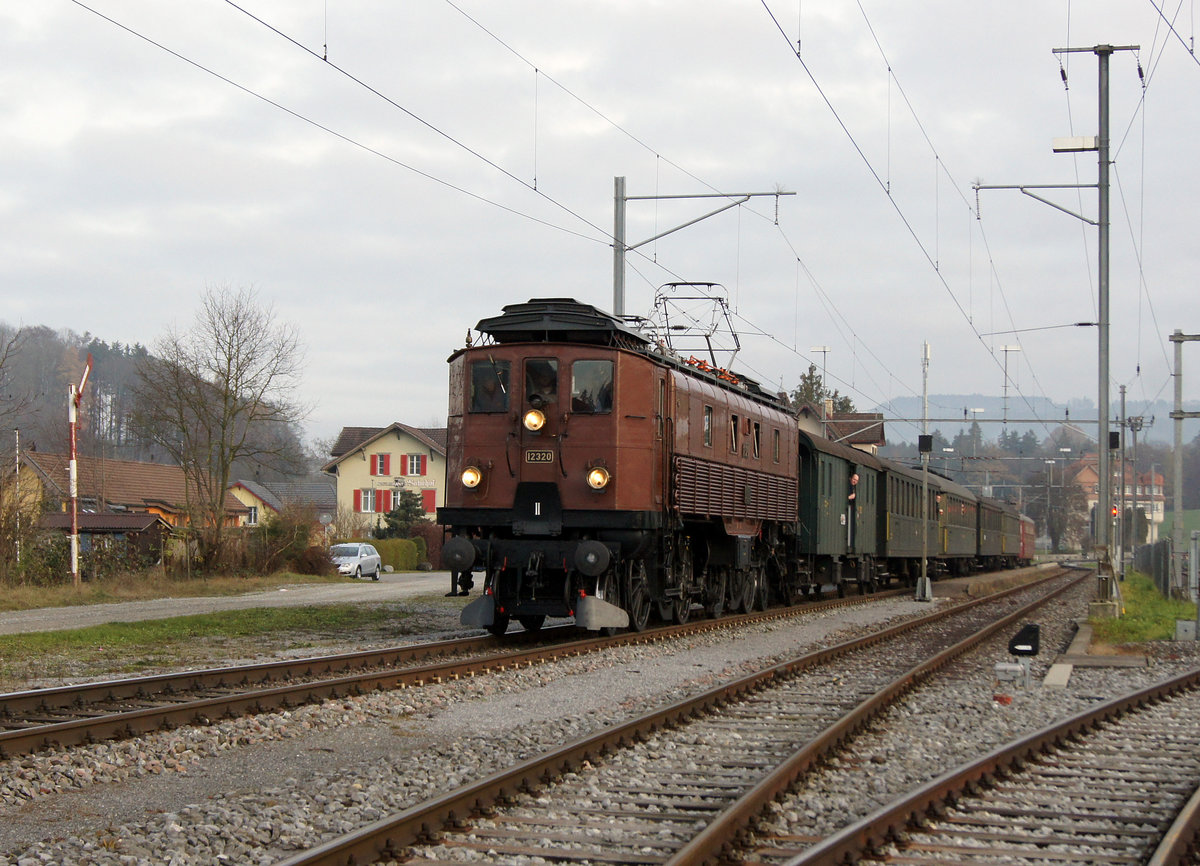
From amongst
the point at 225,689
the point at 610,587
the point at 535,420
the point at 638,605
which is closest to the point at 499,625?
the point at 610,587

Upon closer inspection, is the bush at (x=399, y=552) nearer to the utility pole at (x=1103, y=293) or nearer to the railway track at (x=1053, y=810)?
the utility pole at (x=1103, y=293)

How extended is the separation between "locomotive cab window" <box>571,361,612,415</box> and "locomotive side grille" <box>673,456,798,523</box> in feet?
4.88

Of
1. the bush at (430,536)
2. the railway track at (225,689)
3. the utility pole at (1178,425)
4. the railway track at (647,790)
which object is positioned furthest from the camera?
the bush at (430,536)

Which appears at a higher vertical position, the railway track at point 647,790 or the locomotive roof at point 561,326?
the locomotive roof at point 561,326

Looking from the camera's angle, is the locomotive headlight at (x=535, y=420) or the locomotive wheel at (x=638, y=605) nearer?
the locomotive headlight at (x=535, y=420)

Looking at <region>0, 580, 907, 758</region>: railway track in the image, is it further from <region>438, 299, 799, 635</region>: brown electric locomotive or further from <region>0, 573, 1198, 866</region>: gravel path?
<region>438, 299, 799, 635</region>: brown electric locomotive

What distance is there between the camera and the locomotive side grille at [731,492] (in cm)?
1600

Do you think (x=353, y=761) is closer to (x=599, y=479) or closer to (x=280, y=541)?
(x=599, y=479)

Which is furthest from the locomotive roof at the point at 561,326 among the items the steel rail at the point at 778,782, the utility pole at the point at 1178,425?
the utility pole at the point at 1178,425

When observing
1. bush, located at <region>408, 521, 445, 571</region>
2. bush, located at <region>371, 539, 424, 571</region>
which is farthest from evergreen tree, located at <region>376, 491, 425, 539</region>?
bush, located at <region>371, 539, 424, 571</region>

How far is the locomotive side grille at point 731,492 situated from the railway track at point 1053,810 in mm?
7143

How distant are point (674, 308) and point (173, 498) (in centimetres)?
3758

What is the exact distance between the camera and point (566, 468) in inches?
577

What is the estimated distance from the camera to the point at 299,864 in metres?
5.08
